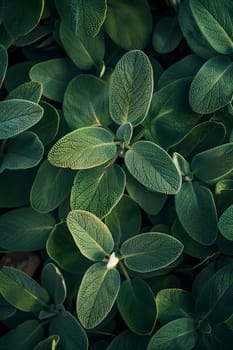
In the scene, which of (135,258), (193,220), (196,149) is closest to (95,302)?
(135,258)

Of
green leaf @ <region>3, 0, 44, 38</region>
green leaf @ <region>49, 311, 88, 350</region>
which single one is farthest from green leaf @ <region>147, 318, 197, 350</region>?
green leaf @ <region>3, 0, 44, 38</region>

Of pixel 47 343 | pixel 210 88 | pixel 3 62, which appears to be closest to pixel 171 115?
pixel 210 88

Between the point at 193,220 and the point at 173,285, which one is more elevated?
the point at 193,220

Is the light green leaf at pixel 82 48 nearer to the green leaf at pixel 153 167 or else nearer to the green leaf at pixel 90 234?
the green leaf at pixel 153 167

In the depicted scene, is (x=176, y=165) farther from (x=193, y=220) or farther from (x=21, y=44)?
(x=21, y=44)

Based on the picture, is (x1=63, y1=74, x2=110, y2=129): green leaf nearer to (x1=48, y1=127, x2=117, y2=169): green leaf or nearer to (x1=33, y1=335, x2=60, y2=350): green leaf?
(x1=48, y1=127, x2=117, y2=169): green leaf

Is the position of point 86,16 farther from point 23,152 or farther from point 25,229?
point 25,229
